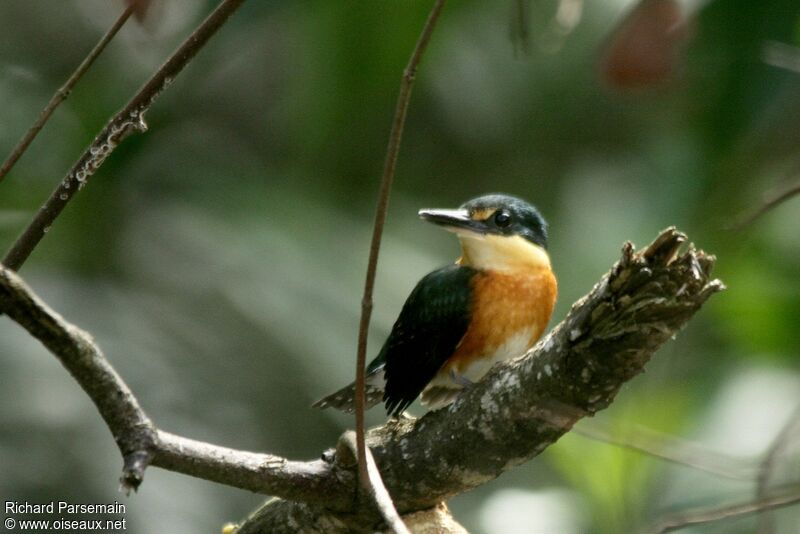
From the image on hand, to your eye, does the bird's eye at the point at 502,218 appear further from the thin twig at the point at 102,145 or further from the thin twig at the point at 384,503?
the thin twig at the point at 102,145

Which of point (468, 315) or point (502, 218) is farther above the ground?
point (502, 218)

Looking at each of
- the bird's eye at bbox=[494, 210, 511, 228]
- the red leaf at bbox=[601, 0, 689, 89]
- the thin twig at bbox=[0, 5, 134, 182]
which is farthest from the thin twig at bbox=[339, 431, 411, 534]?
the red leaf at bbox=[601, 0, 689, 89]

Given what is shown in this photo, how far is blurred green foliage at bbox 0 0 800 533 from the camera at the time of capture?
18.5 ft

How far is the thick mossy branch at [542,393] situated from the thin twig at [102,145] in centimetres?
94

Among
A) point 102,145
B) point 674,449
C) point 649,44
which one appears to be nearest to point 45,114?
point 102,145

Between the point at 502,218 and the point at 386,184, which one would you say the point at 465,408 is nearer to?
the point at 386,184

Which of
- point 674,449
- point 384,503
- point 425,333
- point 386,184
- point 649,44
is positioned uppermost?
point 649,44

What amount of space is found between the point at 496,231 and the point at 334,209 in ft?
11.8

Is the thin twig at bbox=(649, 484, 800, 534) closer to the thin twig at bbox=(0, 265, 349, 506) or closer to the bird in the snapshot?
the bird

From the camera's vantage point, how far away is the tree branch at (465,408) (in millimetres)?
2230

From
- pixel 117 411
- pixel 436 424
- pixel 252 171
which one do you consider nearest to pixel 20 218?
pixel 252 171

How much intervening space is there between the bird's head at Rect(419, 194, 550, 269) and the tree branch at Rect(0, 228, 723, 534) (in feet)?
3.17

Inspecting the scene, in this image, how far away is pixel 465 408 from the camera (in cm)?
295

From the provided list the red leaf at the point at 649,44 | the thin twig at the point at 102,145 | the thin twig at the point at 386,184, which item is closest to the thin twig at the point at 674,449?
the red leaf at the point at 649,44
